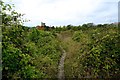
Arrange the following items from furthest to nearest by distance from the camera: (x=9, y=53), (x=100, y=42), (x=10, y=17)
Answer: (x=100, y=42) < (x=10, y=17) < (x=9, y=53)

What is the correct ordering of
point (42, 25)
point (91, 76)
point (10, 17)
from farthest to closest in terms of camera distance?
point (42, 25)
point (91, 76)
point (10, 17)

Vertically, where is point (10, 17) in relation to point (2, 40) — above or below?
above

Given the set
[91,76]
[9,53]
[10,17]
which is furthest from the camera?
[91,76]

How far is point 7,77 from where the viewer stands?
600cm

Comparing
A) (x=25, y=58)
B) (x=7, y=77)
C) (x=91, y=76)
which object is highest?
(x=25, y=58)

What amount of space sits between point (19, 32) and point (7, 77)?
1.20 metres

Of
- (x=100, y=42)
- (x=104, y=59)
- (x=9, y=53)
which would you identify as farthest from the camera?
(x=100, y=42)

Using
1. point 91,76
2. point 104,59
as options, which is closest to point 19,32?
point 91,76

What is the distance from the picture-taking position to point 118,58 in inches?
422

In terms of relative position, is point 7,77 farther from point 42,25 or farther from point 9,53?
point 42,25

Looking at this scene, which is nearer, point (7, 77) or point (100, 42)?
point (7, 77)

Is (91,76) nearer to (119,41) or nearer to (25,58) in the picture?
(119,41)

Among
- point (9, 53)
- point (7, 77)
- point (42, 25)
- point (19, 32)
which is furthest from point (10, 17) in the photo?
point (42, 25)

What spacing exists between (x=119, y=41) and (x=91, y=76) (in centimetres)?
221
